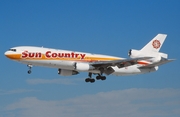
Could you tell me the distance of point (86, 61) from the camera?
275ft

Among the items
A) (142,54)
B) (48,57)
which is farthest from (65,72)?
(142,54)

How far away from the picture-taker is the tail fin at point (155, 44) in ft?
302

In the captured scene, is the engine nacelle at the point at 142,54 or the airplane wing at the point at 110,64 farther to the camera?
the engine nacelle at the point at 142,54

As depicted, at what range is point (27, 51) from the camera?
81.3m

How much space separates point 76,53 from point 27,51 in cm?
865

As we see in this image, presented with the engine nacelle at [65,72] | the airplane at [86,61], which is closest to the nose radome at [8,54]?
the airplane at [86,61]

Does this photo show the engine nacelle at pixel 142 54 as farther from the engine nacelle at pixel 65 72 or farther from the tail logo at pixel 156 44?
the engine nacelle at pixel 65 72

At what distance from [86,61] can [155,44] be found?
1642 cm

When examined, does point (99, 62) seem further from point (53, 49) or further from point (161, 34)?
point (161, 34)

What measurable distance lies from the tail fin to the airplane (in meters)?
1.98

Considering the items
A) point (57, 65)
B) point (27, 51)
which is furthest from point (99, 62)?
point (27, 51)

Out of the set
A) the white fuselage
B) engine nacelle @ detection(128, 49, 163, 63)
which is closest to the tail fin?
engine nacelle @ detection(128, 49, 163, 63)

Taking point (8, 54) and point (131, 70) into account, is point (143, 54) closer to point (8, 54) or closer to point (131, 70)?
point (131, 70)

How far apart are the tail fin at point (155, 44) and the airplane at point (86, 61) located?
6.48 feet
